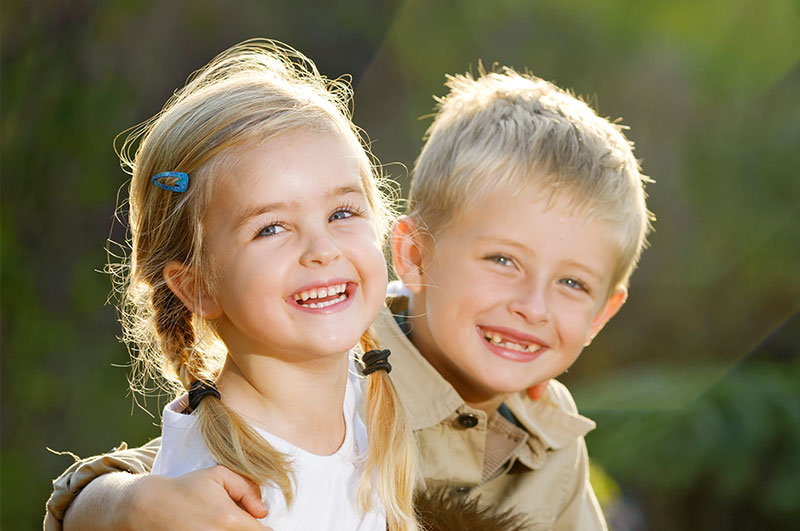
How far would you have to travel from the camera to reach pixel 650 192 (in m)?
6.03

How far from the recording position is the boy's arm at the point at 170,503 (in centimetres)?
135

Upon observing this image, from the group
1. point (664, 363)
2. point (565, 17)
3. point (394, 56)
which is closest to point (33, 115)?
point (394, 56)

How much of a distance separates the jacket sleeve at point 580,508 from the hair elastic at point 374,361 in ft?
2.87

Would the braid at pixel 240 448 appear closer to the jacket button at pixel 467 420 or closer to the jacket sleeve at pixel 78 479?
the jacket sleeve at pixel 78 479

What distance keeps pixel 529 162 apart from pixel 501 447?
2.28ft

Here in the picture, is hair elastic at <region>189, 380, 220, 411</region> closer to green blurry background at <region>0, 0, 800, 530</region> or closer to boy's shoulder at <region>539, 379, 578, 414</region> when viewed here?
boy's shoulder at <region>539, 379, 578, 414</region>

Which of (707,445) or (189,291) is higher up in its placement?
(189,291)

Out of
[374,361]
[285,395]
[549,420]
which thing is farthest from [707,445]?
[285,395]

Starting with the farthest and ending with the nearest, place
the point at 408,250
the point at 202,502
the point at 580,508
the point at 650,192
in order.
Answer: the point at 650,192
the point at 580,508
the point at 408,250
the point at 202,502

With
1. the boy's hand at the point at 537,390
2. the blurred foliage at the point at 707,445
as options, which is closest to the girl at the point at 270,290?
the boy's hand at the point at 537,390

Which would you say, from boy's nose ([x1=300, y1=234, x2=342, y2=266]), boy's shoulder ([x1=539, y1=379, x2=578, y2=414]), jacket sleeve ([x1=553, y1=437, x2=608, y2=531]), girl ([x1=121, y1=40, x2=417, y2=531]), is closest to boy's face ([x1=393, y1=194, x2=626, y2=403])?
boy's shoulder ([x1=539, y1=379, x2=578, y2=414])

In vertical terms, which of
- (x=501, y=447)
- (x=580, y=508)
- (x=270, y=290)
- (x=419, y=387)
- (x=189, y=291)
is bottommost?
(x=580, y=508)

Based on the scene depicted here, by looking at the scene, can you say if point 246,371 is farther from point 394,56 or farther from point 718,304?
point 718,304

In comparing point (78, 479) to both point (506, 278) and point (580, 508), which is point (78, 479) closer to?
point (506, 278)
